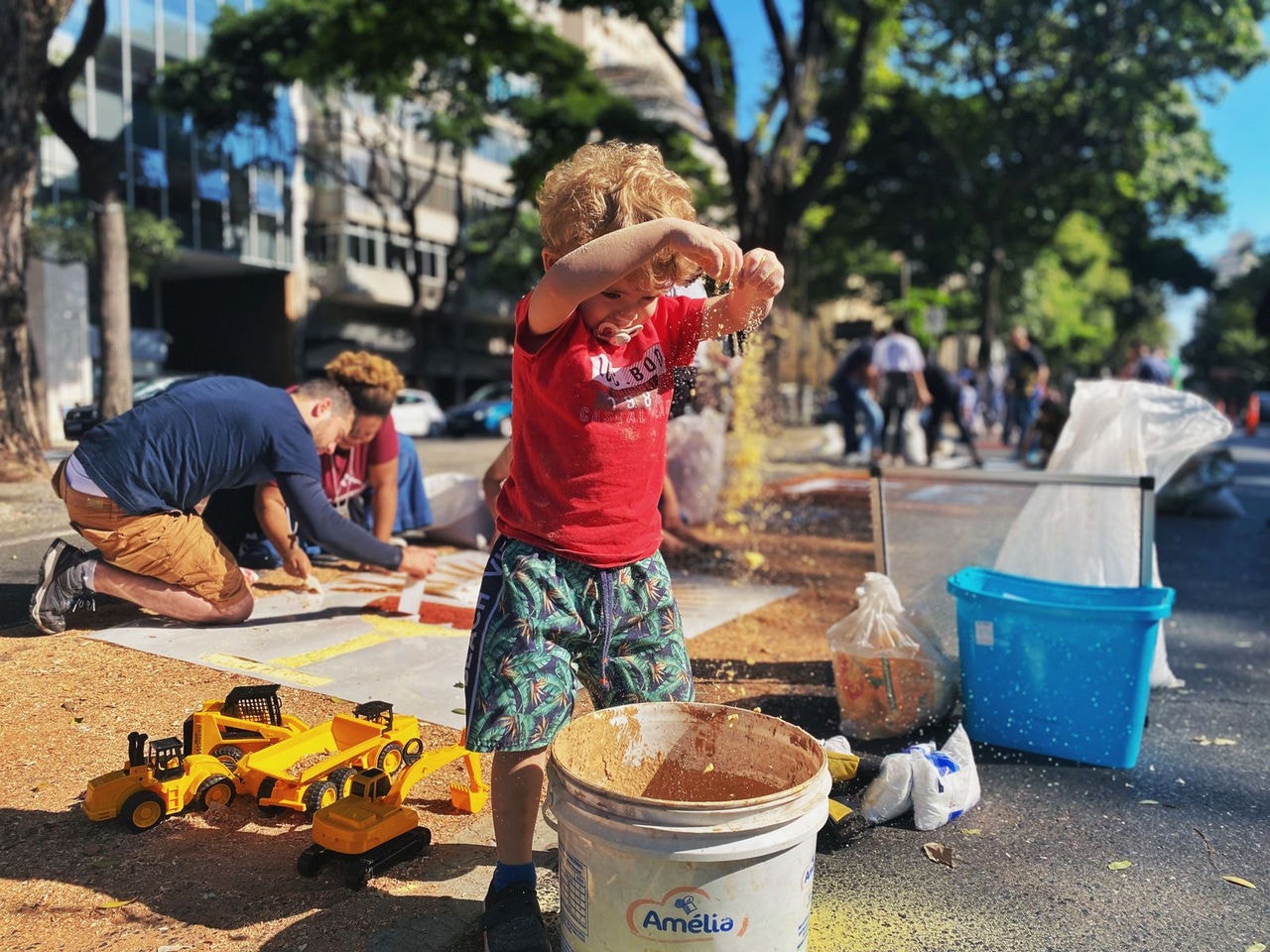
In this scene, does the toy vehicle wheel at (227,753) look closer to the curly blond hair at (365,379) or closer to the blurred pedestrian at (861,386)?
the curly blond hair at (365,379)

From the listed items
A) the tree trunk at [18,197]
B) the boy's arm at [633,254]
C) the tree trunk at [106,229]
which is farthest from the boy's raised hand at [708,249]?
the tree trunk at [106,229]

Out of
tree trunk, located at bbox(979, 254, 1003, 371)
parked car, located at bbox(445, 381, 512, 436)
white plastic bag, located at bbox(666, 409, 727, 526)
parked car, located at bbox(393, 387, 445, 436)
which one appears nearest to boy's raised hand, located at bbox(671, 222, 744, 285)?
white plastic bag, located at bbox(666, 409, 727, 526)

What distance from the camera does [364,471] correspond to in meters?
5.40

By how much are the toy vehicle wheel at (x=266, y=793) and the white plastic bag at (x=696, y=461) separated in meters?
4.81

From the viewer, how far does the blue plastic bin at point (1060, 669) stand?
10.5 ft

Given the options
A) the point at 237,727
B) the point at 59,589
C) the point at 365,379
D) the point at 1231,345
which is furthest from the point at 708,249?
the point at 1231,345

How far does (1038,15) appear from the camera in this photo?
2364 centimetres

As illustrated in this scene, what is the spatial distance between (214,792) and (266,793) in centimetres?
15

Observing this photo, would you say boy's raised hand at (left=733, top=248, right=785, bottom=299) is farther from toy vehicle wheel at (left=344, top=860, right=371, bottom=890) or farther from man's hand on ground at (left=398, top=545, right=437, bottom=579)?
man's hand on ground at (left=398, top=545, right=437, bottom=579)

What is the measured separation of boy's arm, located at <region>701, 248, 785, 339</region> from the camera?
82.7 inches

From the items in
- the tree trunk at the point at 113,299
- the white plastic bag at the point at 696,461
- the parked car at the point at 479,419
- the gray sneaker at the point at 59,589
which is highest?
the tree trunk at the point at 113,299

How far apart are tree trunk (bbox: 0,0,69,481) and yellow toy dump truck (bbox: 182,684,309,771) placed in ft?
19.0

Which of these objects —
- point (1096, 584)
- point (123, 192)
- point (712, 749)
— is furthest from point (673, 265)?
point (123, 192)

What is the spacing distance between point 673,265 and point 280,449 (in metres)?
2.35
